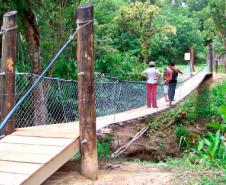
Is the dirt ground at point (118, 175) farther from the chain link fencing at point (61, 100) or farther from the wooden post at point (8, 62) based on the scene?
the chain link fencing at point (61, 100)

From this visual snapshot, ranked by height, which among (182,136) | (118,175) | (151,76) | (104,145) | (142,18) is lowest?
(182,136)

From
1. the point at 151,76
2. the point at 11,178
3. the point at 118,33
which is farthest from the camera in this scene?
the point at 118,33

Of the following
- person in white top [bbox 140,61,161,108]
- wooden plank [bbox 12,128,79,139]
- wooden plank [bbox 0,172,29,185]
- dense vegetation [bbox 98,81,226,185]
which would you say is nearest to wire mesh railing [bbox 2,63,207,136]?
person in white top [bbox 140,61,161,108]

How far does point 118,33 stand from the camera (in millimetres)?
15070

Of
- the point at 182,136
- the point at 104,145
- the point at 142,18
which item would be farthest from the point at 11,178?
the point at 142,18

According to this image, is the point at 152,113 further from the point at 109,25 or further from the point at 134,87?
the point at 109,25

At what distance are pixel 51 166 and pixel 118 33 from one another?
41.4 ft

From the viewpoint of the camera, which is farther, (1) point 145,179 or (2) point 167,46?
(2) point 167,46

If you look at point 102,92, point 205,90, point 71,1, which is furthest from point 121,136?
point 205,90

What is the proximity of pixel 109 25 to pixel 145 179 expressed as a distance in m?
11.6

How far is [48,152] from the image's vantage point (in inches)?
113

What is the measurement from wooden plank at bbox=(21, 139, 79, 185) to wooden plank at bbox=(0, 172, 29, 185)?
3 cm

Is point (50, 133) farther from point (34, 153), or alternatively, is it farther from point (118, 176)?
point (118, 176)

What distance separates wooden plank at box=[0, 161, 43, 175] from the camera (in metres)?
2.56
